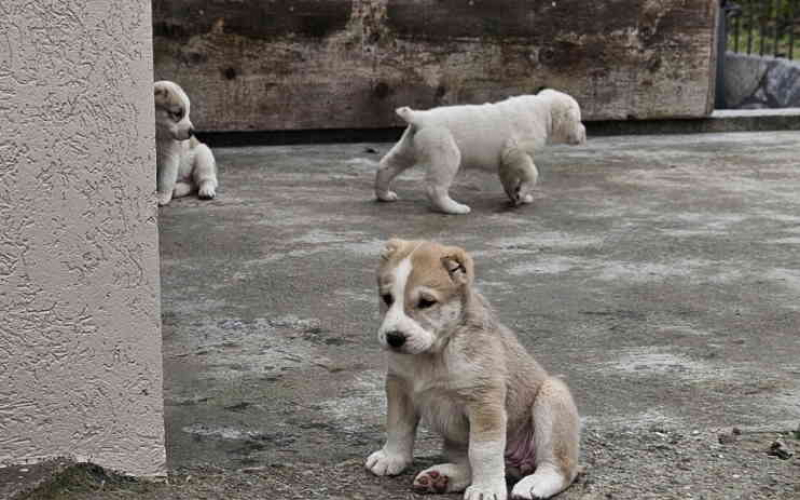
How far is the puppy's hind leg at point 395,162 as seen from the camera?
7.86 meters

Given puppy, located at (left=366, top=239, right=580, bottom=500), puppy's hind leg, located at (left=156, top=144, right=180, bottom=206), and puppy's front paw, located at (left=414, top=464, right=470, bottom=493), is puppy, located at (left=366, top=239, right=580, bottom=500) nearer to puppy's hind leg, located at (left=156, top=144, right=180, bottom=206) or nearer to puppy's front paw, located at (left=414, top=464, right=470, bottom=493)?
puppy's front paw, located at (left=414, top=464, right=470, bottom=493)

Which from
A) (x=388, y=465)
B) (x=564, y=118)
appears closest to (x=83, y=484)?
(x=388, y=465)

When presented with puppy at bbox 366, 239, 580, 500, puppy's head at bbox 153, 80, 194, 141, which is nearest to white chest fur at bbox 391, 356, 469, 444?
puppy at bbox 366, 239, 580, 500

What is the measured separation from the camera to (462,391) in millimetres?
3572

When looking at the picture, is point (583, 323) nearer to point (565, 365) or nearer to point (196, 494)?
point (565, 365)

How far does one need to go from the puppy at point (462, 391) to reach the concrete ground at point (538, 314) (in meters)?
0.15

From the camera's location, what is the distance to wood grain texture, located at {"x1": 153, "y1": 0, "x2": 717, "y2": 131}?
1006cm

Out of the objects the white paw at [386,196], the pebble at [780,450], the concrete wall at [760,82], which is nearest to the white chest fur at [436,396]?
the pebble at [780,450]

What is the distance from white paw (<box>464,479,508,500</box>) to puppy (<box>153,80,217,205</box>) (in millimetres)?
4733

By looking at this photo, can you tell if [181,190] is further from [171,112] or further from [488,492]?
[488,492]

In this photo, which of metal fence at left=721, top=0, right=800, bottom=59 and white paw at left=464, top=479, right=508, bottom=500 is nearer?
white paw at left=464, top=479, right=508, bottom=500

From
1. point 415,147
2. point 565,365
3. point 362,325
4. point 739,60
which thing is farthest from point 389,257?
point 739,60

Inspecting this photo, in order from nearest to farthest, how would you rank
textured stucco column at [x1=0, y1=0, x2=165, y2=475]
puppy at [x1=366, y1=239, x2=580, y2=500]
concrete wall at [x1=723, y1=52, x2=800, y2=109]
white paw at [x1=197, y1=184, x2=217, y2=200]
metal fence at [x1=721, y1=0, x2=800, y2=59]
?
textured stucco column at [x1=0, y1=0, x2=165, y2=475]
puppy at [x1=366, y1=239, x2=580, y2=500]
white paw at [x1=197, y1=184, x2=217, y2=200]
concrete wall at [x1=723, y1=52, x2=800, y2=109]
metal fence at [x1=721, y1=0, x2=800, y2=59]

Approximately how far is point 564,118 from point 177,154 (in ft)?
8.10
